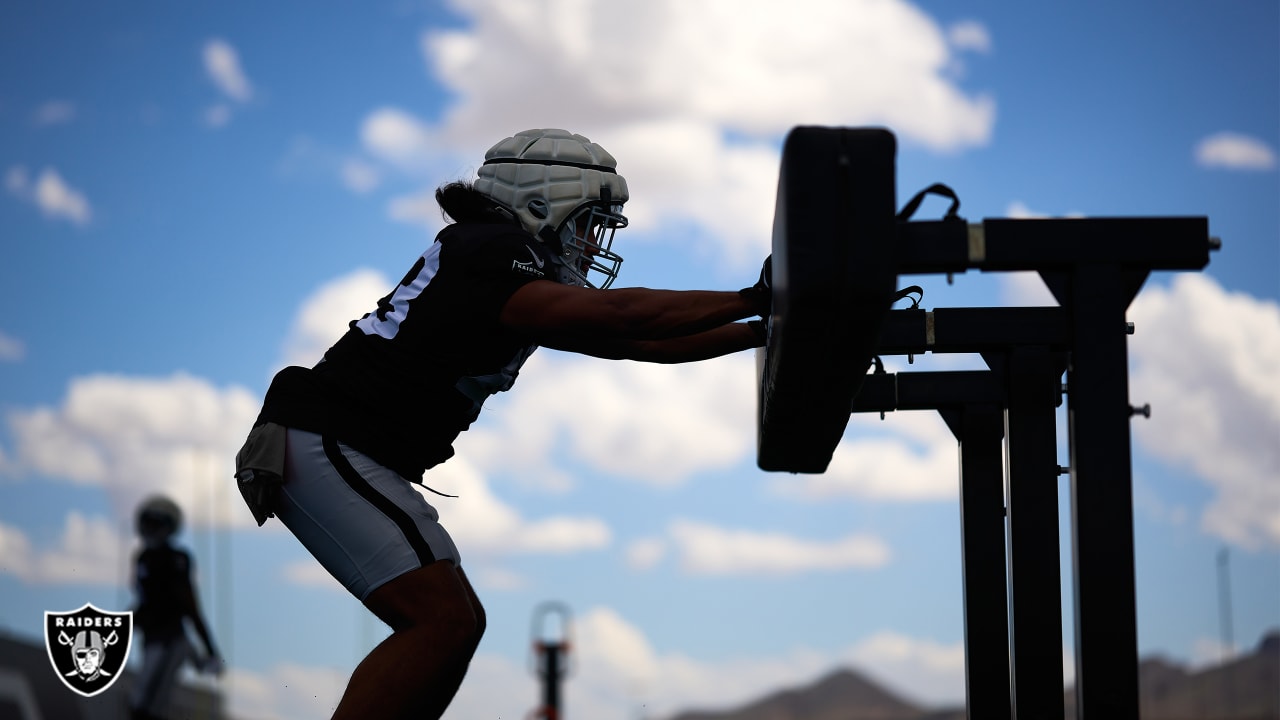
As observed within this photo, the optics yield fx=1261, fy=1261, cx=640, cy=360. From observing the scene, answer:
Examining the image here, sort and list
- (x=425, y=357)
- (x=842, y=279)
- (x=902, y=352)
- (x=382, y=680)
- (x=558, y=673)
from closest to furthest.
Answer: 1. (x=842, y=279)
2. (x=382, y=680)
3. (x=425, y=357)
4. (x=902, y=352)
5. (x=558, y=673)

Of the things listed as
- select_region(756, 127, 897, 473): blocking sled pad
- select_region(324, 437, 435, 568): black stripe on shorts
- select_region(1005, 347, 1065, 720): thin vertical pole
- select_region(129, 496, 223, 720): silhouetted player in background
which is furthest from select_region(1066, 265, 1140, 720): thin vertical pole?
select_region(129, 496, 223, 720): silhouetted player in background

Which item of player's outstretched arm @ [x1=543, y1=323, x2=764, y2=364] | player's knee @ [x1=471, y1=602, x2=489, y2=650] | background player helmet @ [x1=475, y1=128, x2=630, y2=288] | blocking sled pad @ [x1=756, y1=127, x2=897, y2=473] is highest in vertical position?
background player helmet @ [x1=475, y1=128, x2=630, y2=288]

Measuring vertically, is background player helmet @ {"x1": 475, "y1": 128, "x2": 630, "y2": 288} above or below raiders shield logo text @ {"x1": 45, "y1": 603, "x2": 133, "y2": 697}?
above

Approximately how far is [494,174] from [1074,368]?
5.46 feet

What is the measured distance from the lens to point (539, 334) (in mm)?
2688

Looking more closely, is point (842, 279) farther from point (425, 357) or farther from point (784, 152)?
point (425, 357)

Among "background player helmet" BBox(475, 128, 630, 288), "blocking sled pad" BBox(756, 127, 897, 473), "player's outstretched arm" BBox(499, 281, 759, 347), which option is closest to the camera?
"blocking sled pad" BBox(756, 127, 897, 473)

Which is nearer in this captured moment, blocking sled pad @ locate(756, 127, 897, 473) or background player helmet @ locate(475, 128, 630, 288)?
blocking sled pad @ locate(756, 127, 897, 473)

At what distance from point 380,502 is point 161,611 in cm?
677

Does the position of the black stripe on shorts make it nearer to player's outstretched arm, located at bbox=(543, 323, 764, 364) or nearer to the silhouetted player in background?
player's outstretched arm, located at bbox=(543, 323, 764, 364)

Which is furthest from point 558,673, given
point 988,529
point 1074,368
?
point 1074,368

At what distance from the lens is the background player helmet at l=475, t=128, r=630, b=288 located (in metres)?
3.21

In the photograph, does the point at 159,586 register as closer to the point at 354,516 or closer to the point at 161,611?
the point at 161,611

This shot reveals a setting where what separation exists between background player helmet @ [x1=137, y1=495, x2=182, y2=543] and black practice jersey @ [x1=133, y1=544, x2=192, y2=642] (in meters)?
0.10
